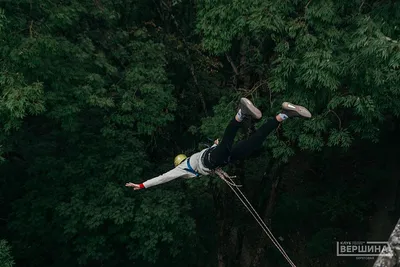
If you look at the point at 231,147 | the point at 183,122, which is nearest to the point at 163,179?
the point at 231,147

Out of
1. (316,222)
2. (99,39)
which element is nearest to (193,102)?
(99,39)

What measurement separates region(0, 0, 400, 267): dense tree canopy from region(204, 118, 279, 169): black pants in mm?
1579

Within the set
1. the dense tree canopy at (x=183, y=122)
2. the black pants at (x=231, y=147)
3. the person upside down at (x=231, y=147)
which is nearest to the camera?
the person upside down at (x=231, y=147)

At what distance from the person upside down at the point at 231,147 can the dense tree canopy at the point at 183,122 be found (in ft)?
4.78

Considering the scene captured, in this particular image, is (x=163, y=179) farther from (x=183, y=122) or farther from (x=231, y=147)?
(x=183, y=122)

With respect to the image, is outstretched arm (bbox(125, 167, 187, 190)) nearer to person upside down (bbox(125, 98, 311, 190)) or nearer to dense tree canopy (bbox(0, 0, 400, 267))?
person upside down (bbox(125, 98, 311, 190))

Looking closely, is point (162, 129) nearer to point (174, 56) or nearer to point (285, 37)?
point (174, 56)

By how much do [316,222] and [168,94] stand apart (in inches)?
268

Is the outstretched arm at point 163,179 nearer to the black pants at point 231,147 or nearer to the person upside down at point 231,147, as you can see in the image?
the person upside down at point 231,147

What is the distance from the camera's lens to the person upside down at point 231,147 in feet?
19.1

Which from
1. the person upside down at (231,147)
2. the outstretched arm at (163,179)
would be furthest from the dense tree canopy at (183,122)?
the outstretched arm at (163,179)

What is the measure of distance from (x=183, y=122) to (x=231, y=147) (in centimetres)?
629

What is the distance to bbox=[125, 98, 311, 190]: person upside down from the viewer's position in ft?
19.1

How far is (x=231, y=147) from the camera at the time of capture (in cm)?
622
